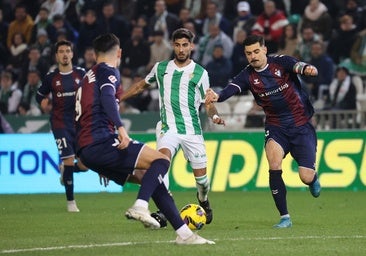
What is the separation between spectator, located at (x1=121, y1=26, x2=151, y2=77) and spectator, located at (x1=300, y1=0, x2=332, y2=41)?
3.66 meters

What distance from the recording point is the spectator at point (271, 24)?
2338cm

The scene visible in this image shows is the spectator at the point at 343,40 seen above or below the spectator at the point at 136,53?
above

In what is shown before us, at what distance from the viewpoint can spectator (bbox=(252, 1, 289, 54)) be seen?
23375 millimetres

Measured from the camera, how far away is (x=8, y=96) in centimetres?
2438

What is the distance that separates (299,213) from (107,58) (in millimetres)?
5479

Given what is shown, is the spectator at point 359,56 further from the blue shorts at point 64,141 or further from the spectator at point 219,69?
the blue shorts at point 64,141

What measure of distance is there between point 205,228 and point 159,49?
12047mm

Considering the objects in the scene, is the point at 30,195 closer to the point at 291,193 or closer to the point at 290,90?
the point at 291,193

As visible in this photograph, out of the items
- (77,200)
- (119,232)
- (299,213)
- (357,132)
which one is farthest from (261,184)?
(119,232)

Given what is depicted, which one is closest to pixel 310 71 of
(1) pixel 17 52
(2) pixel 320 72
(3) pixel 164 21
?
(2) pixel 320 72

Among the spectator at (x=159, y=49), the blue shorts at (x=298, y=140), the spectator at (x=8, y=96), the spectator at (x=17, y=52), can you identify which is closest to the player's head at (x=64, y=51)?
the blue shorts at (x=298, y=140)

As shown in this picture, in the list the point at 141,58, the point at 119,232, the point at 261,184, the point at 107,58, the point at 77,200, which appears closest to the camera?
the point at 107,58

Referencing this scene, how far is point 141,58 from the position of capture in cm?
2439

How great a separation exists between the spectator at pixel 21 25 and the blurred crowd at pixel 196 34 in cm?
2
